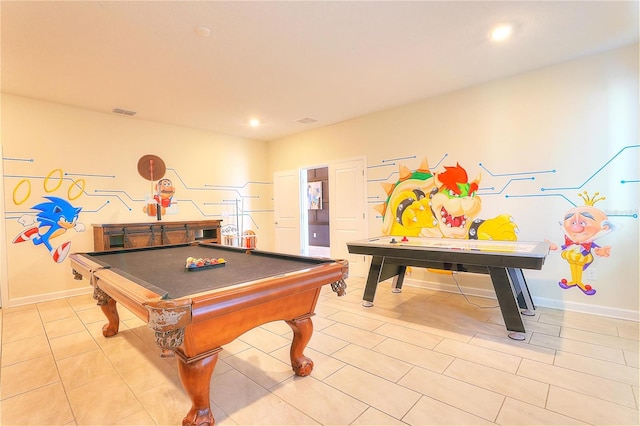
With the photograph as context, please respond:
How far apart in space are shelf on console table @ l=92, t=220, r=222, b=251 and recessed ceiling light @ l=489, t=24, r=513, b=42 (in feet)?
14.8

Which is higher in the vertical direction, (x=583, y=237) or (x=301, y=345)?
(x=583, y=237)

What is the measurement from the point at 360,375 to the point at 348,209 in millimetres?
3339

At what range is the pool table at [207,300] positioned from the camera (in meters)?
1.34

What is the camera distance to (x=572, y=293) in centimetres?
328

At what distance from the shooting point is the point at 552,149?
11.0 ft

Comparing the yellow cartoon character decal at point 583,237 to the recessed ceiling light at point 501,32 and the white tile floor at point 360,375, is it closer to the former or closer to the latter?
the white tile floor at point 360,375

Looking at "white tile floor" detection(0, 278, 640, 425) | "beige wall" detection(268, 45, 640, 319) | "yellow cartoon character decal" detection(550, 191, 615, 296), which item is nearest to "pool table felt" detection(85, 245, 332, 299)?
"white tile floor" detection(0, 278, 640, 425)

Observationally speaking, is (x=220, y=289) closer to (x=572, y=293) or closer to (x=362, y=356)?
(x=362, y=356)

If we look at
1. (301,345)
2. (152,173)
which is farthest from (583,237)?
(152,173)

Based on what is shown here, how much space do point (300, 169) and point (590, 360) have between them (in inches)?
192

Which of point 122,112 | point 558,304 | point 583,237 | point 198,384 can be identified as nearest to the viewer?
point 198,384

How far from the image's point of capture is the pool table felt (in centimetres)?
171

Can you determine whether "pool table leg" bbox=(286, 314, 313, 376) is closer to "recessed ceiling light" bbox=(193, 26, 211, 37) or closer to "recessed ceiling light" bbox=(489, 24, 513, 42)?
"recessed ceiling light" bbox=(193, 26, 211, 37)

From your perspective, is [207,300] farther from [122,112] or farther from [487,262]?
[122,112]
